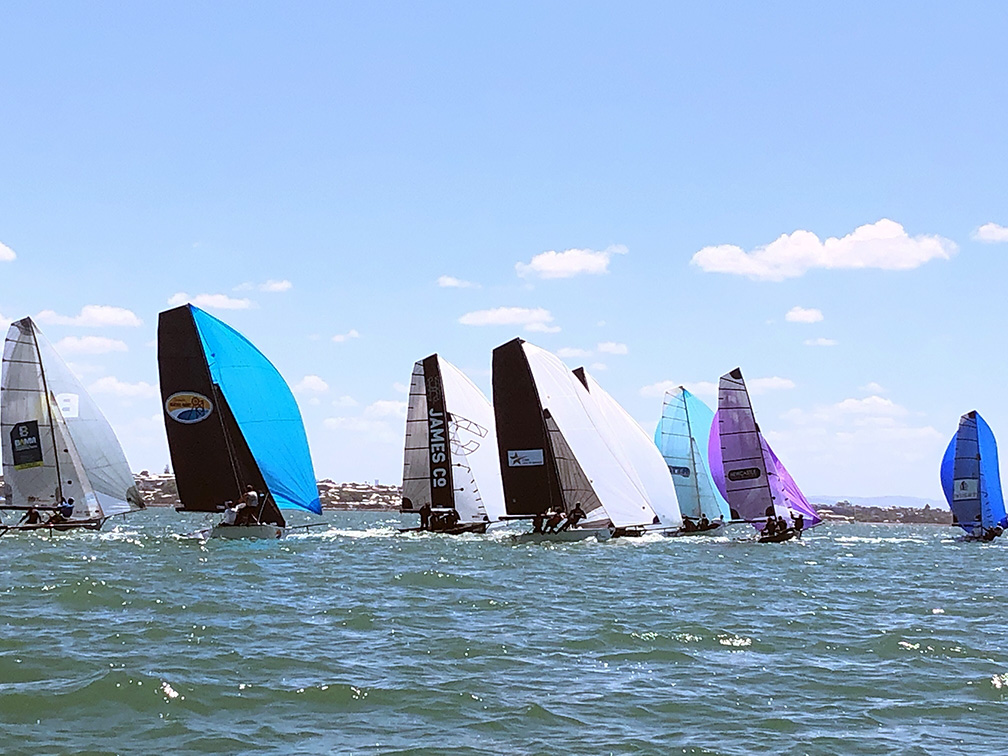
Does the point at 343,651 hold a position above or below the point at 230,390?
below

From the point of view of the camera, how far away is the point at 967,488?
170 feet

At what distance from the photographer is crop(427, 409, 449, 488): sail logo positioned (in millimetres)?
39031

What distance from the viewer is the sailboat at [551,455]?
35031 millimetres

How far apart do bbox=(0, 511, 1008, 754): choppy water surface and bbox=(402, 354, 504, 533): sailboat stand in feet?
50.6

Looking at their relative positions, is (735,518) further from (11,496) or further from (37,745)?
(37,745)

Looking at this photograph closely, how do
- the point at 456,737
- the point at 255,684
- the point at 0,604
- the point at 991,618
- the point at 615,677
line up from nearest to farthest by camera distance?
the point at 456,737
the point at 255,684
the point at 615,677
the point at 0,604
the point at 991,618

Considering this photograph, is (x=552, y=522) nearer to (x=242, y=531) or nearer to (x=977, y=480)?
(x=242, y=531)

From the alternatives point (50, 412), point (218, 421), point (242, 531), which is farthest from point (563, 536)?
point (50, 412)

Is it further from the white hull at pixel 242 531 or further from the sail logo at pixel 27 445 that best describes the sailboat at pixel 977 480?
the sail logo at pixel 27 445

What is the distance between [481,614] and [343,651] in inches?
159

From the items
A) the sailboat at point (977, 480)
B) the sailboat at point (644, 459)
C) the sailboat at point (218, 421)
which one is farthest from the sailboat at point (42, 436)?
the sailboat at point (977, 480)

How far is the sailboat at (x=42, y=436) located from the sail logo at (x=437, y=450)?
11570 mm

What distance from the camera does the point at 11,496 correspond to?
111 ft

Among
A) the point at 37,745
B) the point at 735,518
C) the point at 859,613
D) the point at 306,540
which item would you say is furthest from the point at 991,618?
the point at 735,518
